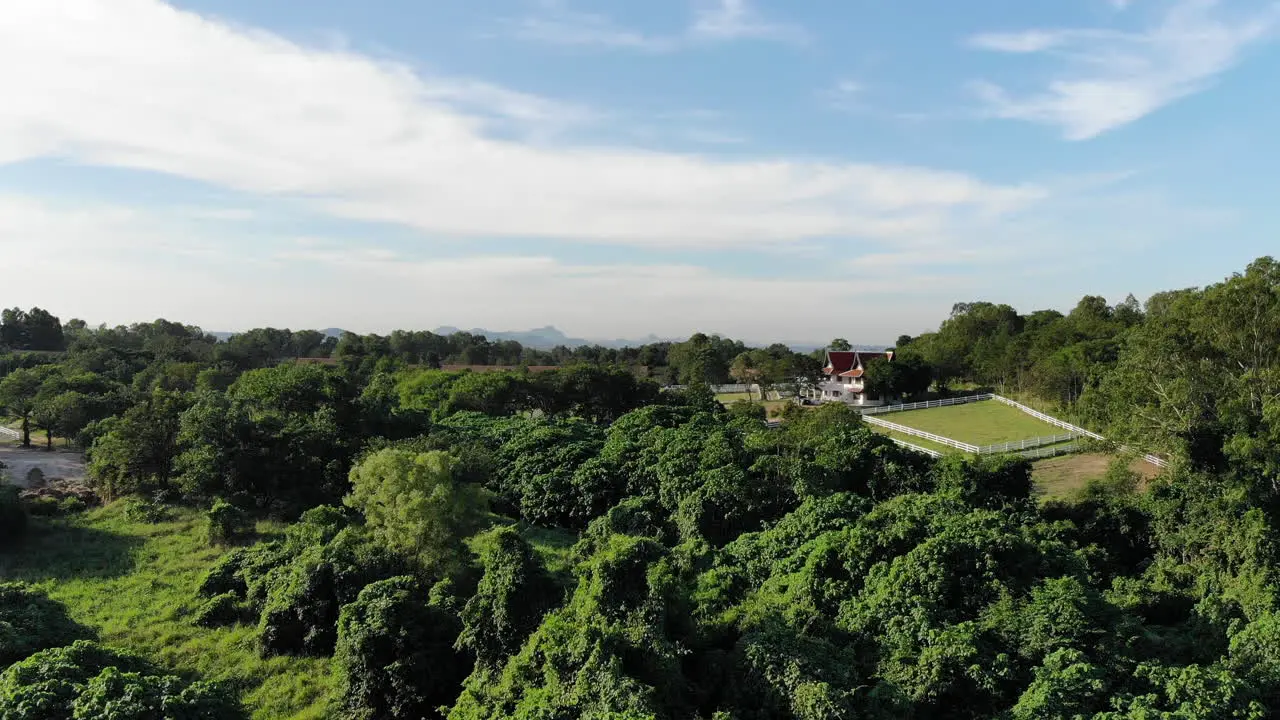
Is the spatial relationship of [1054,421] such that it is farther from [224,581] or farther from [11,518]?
[11,518]

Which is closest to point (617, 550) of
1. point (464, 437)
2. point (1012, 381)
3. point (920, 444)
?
point (464, 437)

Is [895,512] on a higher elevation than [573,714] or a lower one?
higher

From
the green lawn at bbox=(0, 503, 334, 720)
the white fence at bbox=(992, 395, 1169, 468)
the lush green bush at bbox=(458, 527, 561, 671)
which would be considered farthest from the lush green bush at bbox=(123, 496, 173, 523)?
the white fence at bbox=(992, 395, 1169, 468)

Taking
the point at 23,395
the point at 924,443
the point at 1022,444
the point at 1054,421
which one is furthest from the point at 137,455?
the point at 1054,421

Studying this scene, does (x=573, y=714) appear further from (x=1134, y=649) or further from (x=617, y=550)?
(x=1134, y=649)

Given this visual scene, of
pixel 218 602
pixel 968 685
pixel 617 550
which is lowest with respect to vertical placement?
pixel 218 602

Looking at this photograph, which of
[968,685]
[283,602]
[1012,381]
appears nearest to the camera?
[968,685]

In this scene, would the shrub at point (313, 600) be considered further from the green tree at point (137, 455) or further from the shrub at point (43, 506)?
the shrub at point (43, 506)
